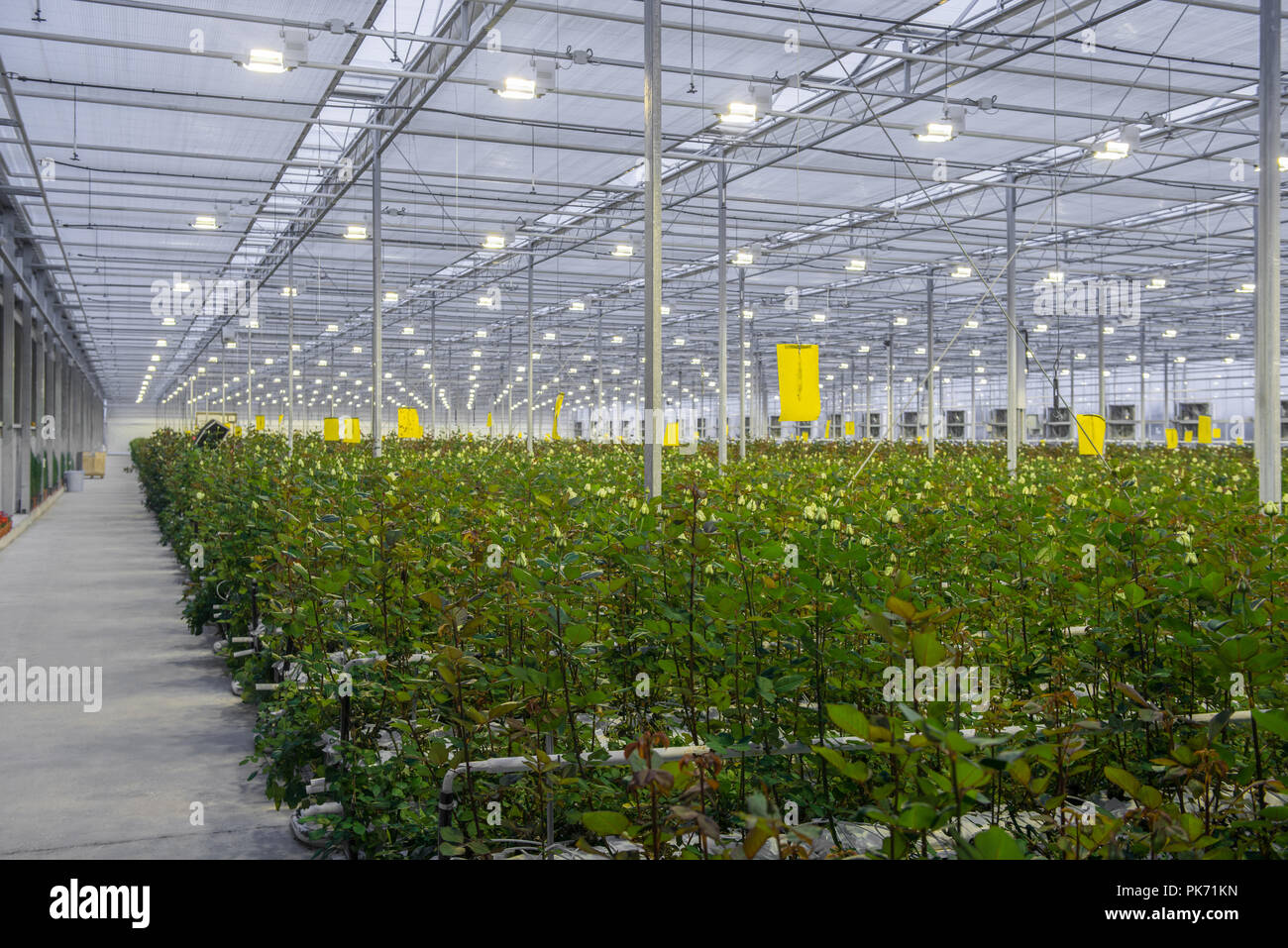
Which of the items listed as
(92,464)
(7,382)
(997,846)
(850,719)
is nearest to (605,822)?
(850,719)

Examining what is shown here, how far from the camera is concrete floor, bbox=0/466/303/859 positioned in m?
4.57

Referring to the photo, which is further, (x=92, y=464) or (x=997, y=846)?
(x=92, y=464)

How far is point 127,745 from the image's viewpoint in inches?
237

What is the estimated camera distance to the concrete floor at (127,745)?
457 cm

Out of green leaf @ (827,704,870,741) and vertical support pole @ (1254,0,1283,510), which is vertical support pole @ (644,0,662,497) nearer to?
vertical support pole @ (1254,0,1283,510)

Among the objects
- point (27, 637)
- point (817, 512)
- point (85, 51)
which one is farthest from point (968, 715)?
point (85, 51)

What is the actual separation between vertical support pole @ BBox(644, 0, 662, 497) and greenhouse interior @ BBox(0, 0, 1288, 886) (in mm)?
57

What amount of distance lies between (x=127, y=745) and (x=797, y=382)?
1146 cm

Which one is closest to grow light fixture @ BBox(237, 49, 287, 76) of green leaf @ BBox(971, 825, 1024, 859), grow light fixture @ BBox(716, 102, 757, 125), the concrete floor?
grow light fixture @ BBox(716, 102, 757, 125)

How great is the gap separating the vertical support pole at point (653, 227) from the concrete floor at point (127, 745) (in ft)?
11.5

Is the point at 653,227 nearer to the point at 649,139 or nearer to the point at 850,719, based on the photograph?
the point at 649,139

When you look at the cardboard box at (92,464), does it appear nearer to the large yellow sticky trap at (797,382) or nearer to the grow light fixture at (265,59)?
the large yellow sticky trap at (797,382)

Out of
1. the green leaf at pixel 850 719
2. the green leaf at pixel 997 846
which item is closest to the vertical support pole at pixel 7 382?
the green leaf at pixel 850 719

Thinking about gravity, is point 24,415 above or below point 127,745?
above
